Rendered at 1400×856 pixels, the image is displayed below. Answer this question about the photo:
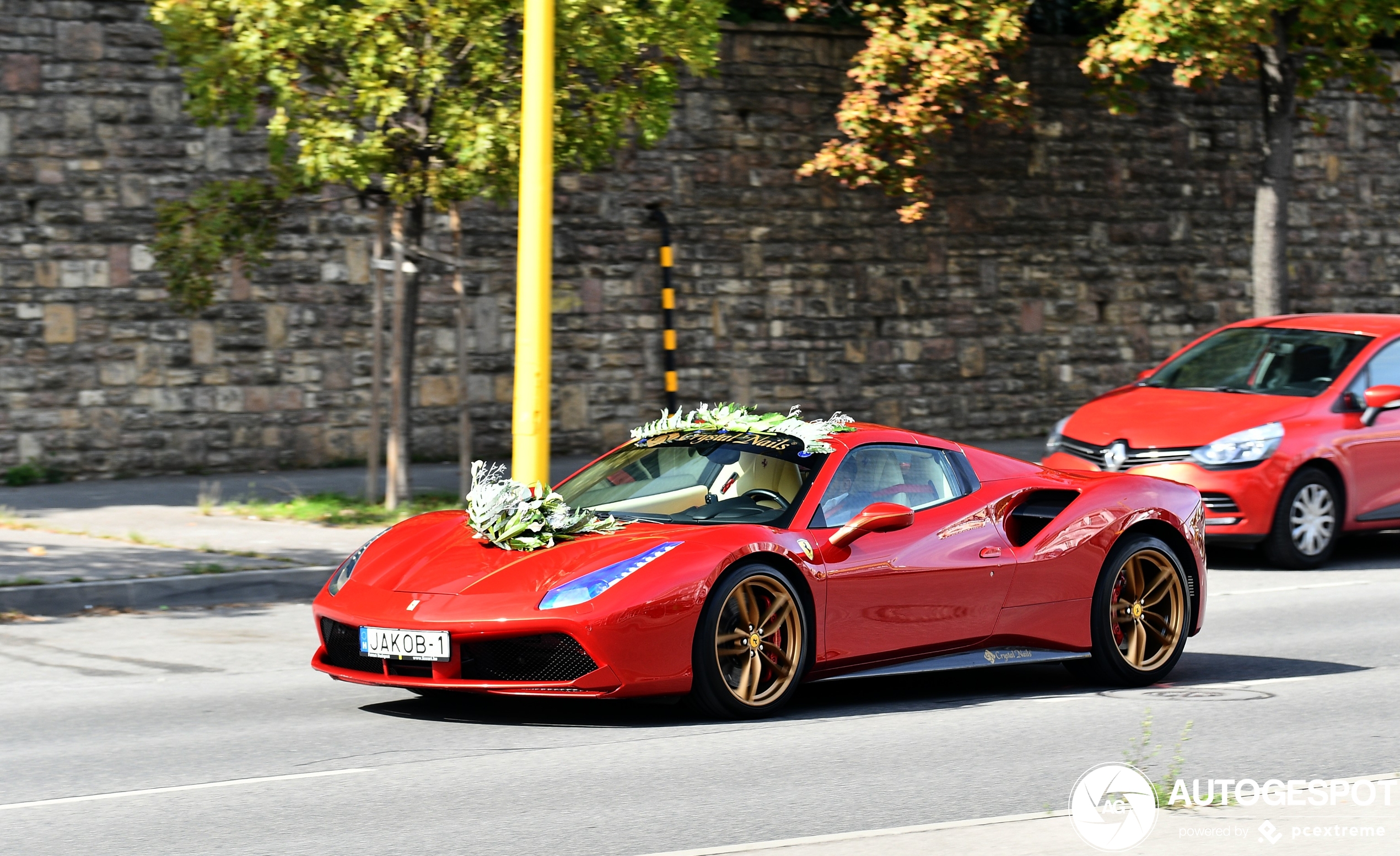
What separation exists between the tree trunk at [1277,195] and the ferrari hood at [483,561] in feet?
41.8

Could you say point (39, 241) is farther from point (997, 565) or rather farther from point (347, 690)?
point (997, 565)

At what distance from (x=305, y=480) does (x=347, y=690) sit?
7958 millimetres

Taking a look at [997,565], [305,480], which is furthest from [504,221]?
[997,565]

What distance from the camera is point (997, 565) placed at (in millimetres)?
7805

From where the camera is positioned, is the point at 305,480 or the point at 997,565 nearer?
the point at 997,565

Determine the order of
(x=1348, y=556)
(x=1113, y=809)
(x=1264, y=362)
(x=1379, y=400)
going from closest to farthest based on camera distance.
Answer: (x=1113, y=809) < (x=1379, y=400) < (x=1264, y=362) < (x=1348, y=556)

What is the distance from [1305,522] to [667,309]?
7881mm

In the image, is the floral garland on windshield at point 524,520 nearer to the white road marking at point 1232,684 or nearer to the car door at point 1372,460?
the white road marking at point 1232,684

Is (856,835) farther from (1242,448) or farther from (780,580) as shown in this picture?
(1242,448)

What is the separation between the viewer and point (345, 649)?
7078 mm

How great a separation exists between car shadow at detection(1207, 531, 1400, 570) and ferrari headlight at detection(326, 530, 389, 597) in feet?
24.0

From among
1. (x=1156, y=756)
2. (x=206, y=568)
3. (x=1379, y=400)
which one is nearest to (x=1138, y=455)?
(x=1379, y=400)

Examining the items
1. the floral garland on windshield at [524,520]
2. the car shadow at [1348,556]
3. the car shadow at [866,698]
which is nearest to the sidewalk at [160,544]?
the car shadow at [866,698]

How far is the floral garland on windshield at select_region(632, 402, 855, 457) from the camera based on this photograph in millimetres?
7828
